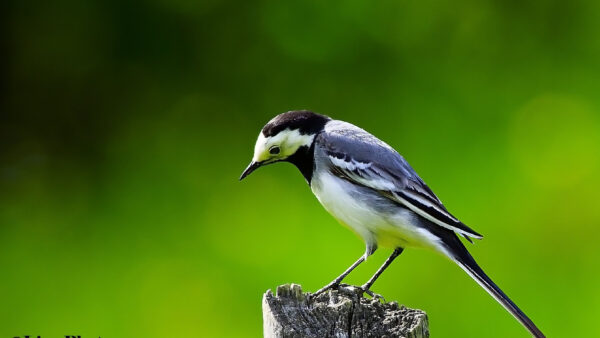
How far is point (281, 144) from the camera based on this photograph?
5105 millimetres

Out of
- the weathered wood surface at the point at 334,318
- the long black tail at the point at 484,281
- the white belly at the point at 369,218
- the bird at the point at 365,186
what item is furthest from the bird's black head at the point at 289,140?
the weathered wood surface at the point at 334,318

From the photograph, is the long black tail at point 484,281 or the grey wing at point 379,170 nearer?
the long black tail at point 484,281

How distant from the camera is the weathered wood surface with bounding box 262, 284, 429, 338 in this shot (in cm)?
376

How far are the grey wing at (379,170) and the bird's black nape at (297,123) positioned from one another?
0.06 m

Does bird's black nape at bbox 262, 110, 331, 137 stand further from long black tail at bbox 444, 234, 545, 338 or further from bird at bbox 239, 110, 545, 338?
long black tail at bbox 444, 234, 545, 338

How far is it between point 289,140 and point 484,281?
124 centimetres

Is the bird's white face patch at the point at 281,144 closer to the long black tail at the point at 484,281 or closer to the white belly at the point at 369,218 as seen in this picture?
the white belly at the point at 369,218

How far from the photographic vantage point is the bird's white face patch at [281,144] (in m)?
5.06

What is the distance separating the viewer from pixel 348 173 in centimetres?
506

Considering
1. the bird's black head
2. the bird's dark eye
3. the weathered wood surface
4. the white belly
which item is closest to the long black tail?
the white belly

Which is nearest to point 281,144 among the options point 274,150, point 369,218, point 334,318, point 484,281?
point 274,150

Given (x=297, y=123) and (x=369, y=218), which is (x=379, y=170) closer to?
(x=369, y=218)

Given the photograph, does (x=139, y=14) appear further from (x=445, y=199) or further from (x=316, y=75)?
(x=445, y=199)

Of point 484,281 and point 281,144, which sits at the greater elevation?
point 281,144
